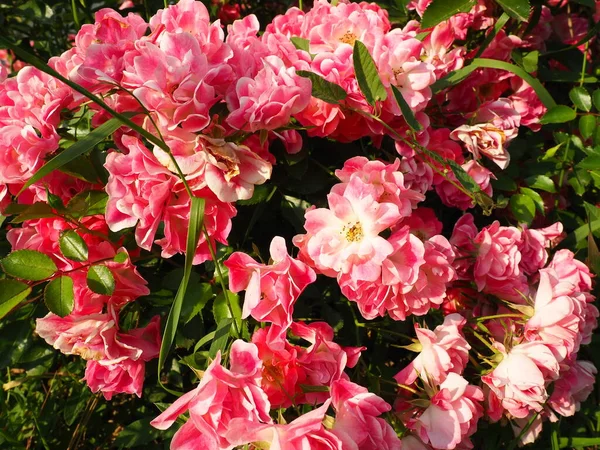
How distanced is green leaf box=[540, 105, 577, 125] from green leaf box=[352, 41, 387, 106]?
1.74 ft

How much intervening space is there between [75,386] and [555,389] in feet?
3.40

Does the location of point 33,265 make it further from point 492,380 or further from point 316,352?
point 492,380

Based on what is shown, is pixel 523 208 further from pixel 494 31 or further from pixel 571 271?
pixel 494 31

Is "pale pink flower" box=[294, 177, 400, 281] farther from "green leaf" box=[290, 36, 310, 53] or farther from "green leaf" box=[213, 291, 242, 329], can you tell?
"green leaf" box=[290, 36, 310, 53]

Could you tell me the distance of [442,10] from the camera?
3.25 feet

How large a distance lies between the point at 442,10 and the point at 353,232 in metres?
0.45

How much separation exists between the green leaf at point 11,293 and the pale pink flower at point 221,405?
29cm

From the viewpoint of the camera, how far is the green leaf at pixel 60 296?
32.0 inches

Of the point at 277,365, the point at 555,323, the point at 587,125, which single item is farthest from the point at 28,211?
the point at 587,125

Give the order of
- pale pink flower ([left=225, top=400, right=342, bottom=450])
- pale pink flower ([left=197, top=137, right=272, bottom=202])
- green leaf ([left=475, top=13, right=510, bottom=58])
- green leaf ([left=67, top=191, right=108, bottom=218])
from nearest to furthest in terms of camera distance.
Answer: pale pink flower ([left=225, top=400, right=342, bottom=450]) < pale pink flower ([left=197, top=137, right=272, bottom=202]) < green leaf ([left=67, top=191, right=108, bottom=218]) < green leaf ([left=475, top=13, right=510, bottom=58])

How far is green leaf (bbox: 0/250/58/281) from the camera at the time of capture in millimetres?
826

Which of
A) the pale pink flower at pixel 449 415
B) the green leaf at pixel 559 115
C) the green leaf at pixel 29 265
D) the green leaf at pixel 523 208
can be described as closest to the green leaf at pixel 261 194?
the green leaf at pixel 29 265

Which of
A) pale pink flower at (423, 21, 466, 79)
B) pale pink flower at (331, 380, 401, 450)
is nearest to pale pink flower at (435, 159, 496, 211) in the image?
pale pink flower at (423, 21, 466, 79)

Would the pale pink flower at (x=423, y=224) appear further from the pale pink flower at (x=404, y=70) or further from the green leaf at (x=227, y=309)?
the green leaf at (x=227, y=309)
